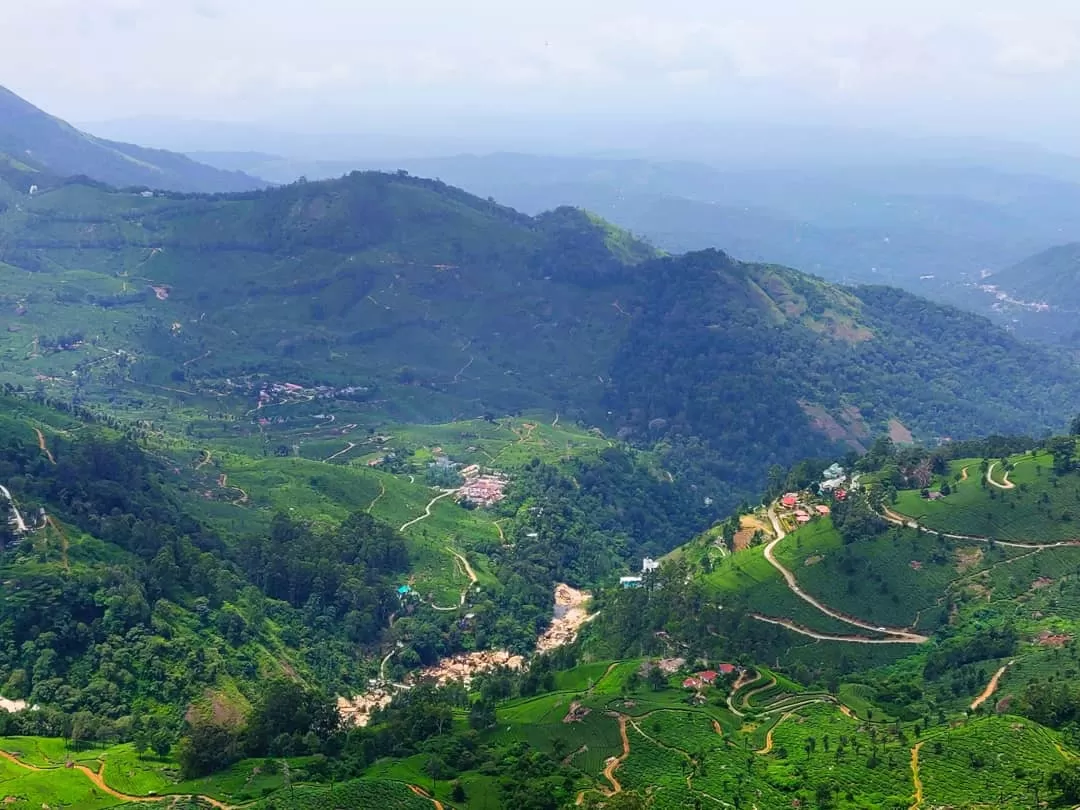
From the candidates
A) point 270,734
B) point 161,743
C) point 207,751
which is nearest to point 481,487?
point 270,734

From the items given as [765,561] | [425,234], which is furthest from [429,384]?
[765,561]

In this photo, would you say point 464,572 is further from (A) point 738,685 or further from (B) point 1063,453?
(B) point 1063,453

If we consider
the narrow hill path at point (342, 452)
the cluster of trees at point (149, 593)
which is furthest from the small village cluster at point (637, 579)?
the narrow hill path at point (342, 452)

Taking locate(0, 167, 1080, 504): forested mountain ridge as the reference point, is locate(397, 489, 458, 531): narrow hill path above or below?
below

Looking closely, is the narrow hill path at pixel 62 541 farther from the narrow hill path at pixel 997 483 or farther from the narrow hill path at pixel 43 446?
the narrow hill path at pixel 997 483

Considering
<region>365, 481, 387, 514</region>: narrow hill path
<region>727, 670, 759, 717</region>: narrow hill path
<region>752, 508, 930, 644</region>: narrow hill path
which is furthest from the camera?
<region>365, 481, 387, 514</region>: narrow hill path

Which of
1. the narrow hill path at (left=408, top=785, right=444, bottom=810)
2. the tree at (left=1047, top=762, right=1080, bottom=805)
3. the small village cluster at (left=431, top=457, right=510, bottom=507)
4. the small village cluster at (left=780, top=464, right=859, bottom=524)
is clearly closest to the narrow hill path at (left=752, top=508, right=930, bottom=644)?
the small village cluster at (left=780, top=464, right=859, bottom=524)

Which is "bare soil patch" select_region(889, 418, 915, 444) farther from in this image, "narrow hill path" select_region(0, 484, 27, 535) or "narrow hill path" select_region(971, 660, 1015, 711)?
"narrow hill path" select_region(0, 484, 27, 535)
